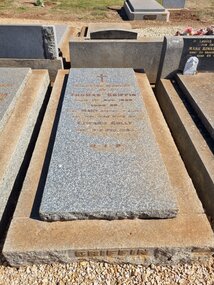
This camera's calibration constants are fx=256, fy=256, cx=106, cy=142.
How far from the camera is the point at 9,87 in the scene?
466 cm

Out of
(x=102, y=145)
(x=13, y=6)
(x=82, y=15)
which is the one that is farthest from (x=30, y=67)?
(x=13, y=6)

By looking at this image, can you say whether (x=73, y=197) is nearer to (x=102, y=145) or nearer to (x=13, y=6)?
(x=102, y=145)

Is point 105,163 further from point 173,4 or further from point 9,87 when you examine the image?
point 173,4

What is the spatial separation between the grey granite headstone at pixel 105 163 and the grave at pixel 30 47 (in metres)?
1.42

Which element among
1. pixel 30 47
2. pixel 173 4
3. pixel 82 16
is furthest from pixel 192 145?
pixel 173 4

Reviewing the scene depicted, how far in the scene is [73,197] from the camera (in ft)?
9.25

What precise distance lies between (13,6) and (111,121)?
13178 millimetres

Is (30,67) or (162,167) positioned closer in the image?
(162,167)

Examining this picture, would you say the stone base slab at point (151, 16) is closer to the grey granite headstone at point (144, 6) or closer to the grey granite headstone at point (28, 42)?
the grey granite headstone at point (144, 6)

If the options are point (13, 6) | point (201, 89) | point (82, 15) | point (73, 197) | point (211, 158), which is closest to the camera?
point (73, 197)

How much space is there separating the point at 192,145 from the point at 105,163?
1.41 m

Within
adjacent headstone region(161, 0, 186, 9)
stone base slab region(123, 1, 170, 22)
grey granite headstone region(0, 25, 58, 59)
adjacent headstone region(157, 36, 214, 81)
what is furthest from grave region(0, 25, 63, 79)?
adjacent headstone region(161, 0, 186, 9)

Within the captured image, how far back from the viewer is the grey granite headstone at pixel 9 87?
13.2 feet

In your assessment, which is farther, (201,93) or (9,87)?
(201,93)
